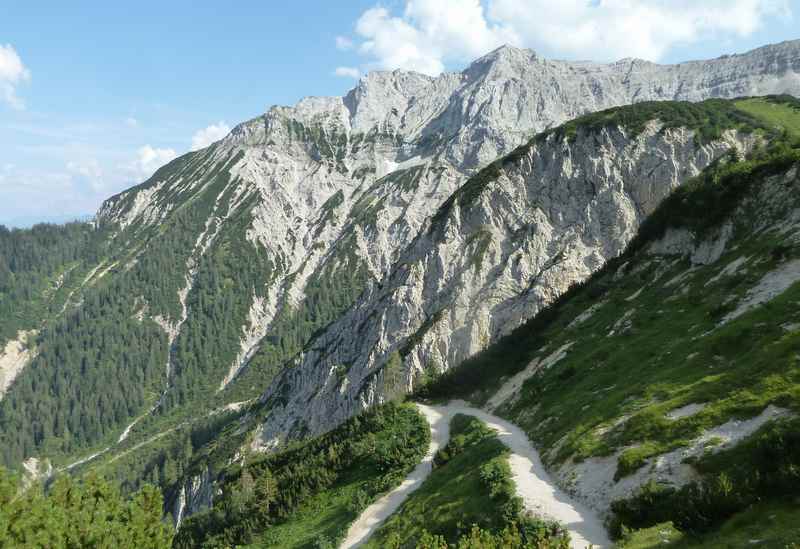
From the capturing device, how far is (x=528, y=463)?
34.2 m

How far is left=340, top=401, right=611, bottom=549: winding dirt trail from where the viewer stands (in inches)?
917

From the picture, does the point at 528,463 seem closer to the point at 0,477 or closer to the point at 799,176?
the point at 0,477

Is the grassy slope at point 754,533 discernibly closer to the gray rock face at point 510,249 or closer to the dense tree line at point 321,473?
the dense tree line at point 321,473

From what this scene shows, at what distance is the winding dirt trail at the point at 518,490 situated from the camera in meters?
23.3

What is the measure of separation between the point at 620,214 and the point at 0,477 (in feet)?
366

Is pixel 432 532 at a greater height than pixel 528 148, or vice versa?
pixel 528 148

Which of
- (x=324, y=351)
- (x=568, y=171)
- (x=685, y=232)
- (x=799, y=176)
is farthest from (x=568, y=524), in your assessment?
(x=324, y=351)

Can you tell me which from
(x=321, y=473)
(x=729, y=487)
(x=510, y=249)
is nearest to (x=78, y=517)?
(x=729, y=487)

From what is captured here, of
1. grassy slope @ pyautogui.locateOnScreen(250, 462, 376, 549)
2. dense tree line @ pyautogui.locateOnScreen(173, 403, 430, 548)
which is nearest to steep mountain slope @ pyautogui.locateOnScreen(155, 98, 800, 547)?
grassy slope @ pyautogui.locateOnScreen(250, 462, 376, 549)

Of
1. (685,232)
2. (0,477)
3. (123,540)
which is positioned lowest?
(123,540)

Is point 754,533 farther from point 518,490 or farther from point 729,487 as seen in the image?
point 518,490

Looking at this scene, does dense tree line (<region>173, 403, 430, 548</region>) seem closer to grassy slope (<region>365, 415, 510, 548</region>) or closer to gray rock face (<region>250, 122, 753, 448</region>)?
grassy slope (<region>365, 415, 510, 548</region>)

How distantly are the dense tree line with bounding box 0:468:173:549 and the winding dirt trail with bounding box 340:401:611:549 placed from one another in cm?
1706

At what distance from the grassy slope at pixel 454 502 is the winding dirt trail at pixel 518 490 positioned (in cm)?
157
